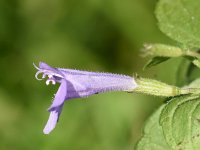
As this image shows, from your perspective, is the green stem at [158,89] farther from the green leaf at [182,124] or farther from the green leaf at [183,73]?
the green leaf at [183,73]

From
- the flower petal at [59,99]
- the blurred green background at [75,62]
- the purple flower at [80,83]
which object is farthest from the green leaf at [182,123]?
the blurred green background at [75,62]

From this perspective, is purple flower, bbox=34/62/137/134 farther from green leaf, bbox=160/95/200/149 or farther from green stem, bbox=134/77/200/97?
green leaf, bbox=160/95/200/149

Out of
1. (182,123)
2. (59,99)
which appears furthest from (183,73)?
(59,99)

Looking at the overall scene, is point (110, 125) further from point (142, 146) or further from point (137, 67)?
point (142, 146)

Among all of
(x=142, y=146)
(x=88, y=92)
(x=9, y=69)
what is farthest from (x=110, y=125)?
(x=88, y=92)

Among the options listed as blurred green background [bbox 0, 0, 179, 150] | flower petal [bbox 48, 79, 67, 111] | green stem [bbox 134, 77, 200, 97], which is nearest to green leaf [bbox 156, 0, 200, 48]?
green stem [bbox 134, 77, 200, 97]

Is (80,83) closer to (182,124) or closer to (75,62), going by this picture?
(182,124)

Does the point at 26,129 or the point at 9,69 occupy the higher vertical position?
the point at 9,69
